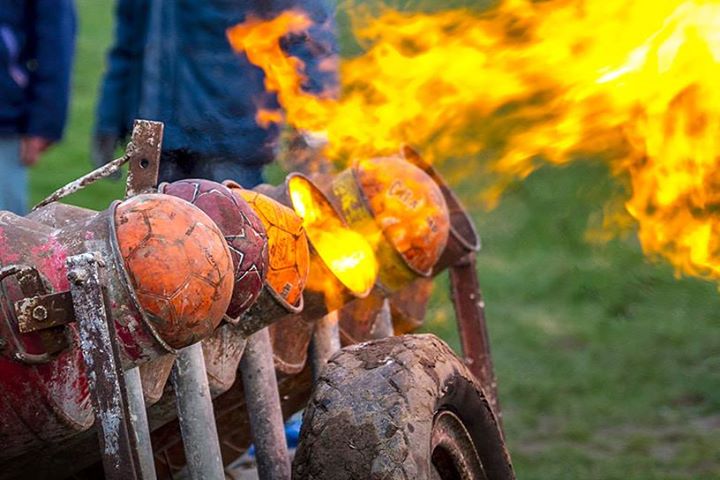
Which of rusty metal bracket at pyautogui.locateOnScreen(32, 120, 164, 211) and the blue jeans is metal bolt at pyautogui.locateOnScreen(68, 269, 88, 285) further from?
the blue jeans

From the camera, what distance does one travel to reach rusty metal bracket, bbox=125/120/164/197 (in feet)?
9.86

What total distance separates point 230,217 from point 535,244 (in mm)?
6655

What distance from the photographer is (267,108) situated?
512 cm

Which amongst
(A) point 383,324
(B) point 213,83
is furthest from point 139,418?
(B) point 213,83

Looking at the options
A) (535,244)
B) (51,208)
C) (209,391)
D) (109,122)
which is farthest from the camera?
(535,244)

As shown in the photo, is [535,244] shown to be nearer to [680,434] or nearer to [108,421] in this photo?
[680,434]

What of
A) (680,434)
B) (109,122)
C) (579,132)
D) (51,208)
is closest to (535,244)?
(680,434)

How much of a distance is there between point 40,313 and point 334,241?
1.41 meters

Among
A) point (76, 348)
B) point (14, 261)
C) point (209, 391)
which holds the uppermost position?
point (14, 261)

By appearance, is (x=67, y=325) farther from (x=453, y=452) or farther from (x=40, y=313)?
(x=453, y=452)

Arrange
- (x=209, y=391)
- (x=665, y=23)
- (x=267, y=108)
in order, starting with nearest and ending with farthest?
(x=209, y=391) → (x=665, y=23) → (x=267, y=108)

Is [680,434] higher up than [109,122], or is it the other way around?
[109,122]

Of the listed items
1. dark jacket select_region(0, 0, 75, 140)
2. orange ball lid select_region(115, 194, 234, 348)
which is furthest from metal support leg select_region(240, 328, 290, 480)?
dark jacket select_region(0, 0, 75, 140)

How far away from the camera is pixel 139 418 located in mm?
2854
